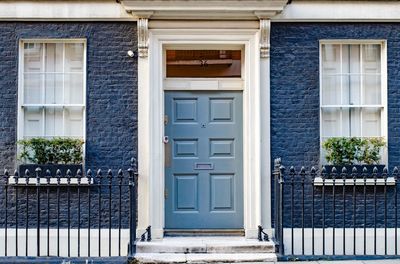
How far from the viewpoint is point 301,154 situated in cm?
944

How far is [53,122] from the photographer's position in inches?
379

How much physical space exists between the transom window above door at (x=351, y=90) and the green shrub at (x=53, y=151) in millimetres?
4054

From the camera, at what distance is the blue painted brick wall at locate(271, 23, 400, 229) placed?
9430 mm

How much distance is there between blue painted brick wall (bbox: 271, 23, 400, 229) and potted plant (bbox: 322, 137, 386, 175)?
0.21m

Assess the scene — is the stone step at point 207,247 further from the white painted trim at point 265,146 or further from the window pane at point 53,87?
the window pane at point 53,87

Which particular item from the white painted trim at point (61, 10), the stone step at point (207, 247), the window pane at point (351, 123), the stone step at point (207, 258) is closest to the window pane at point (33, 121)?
the white painted trim at point (61, 10)

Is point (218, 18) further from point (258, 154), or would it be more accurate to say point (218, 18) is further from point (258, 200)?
point (258, 200)

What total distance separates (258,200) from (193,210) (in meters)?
1.13

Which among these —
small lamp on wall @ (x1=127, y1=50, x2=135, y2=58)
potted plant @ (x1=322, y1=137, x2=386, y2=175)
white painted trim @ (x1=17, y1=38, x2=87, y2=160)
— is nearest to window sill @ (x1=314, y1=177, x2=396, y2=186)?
potted plant @ (x1=322, y1=137, x2=386, y2=175)

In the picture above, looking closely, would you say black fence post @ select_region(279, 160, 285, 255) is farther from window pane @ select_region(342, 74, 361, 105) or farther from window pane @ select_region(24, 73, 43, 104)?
window pane @ select_region(24, 73, 43, 104)

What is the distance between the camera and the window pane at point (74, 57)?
380 inches

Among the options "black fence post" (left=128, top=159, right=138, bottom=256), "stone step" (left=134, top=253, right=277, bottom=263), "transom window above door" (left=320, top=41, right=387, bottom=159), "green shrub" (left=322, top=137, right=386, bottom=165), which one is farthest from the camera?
"transom window above door" (left=320, top=41, right=387, bottom=159)

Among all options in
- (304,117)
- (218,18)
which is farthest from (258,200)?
(218,18)

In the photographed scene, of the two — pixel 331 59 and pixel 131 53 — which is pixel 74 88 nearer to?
pixel 131 53
